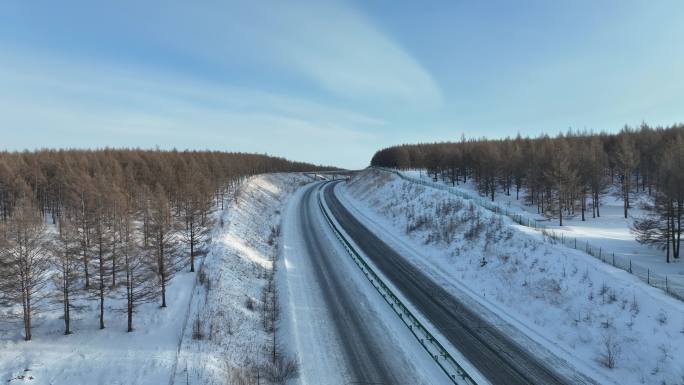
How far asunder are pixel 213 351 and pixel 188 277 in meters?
15.7

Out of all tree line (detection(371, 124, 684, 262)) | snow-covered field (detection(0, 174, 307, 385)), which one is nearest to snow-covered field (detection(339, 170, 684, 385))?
tree line (detection(371, 124, 684, 262))

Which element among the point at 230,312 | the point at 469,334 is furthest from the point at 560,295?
the point at 230,312

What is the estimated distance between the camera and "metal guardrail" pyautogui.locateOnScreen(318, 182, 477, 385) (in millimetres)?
20203

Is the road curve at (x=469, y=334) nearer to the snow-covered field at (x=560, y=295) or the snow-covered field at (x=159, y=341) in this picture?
the snow-covered field at (x=560, y=295)

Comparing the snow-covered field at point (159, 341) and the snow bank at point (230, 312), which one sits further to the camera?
the snow-covered field at point (159, 341)

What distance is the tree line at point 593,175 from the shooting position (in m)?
38.0

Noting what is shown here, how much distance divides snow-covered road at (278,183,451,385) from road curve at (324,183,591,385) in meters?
2.44

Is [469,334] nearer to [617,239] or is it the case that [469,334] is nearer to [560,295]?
[560,295]

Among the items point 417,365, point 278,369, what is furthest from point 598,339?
point 278,369

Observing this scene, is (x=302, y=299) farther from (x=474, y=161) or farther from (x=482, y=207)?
(x=474, y=161)

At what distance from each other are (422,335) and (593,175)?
48.8 m

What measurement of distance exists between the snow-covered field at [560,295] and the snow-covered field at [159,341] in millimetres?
17969

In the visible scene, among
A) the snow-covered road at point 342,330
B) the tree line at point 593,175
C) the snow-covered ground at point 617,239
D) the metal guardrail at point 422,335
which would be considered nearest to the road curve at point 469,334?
the metal guardrail at point 422,335

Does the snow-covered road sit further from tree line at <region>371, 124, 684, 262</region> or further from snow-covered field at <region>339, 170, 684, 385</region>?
tree line at <region>371, 124, 684, 262</region>
